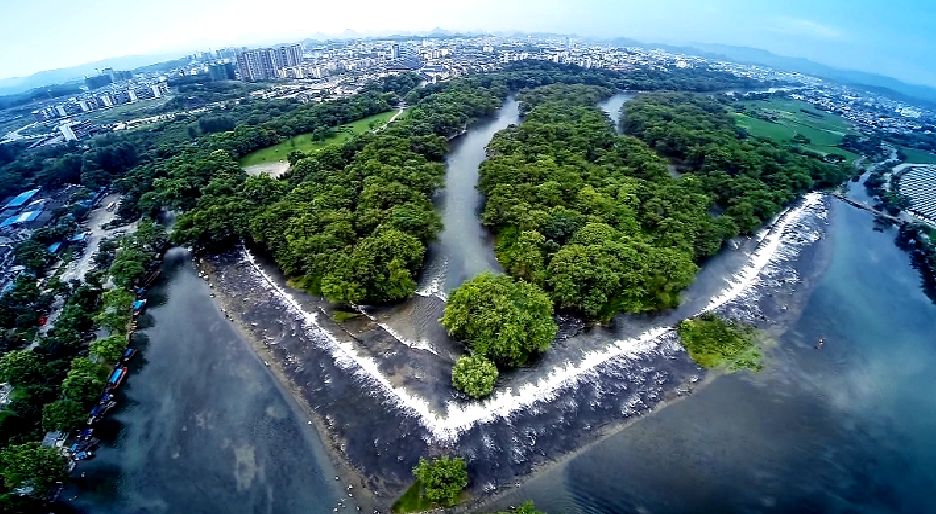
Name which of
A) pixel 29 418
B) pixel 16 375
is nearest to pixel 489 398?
pixel 29 418

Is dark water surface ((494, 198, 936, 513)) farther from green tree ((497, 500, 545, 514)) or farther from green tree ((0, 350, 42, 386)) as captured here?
green tree ((0, 350, 42, 386))

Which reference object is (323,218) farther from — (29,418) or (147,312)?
(29,418)

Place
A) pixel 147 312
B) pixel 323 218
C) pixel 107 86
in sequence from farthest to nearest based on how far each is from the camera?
pixel 107 86
pixel 323 218
pixel 147 312

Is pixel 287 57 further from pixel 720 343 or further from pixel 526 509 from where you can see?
pixel 526 509

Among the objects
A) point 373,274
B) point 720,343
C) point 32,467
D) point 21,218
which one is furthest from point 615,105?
point 32,467

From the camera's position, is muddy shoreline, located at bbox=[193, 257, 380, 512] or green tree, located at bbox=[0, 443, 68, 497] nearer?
green tree, located at bbox=[0, 443, 68, 497]

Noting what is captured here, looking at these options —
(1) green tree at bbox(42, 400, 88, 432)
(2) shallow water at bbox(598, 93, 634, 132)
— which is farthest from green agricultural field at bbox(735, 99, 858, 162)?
A: (1) green tree at bbox(42, 400, 88, 432)
